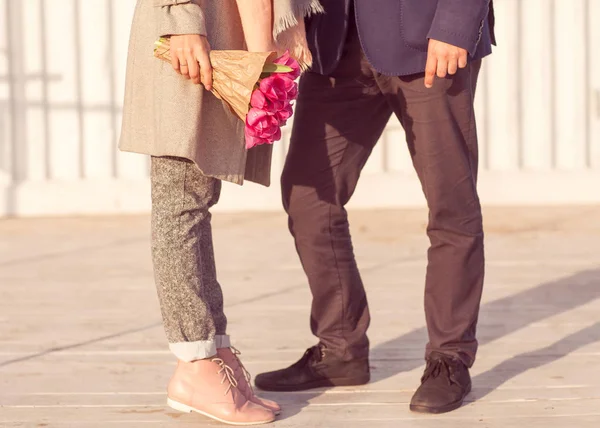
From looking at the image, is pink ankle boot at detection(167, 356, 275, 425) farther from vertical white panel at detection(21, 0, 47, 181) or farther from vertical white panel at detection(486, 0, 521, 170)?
vertical white panel at detection(486, 0, 521, 170)

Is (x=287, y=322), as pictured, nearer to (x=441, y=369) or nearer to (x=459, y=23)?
(x=441, y=369)

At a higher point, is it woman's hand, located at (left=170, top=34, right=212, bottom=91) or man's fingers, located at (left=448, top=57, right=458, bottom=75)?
woman's hand, located at (left=170, top=34, right=212, bottom=91)

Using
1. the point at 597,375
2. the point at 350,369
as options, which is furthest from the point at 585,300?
the point at 350,369

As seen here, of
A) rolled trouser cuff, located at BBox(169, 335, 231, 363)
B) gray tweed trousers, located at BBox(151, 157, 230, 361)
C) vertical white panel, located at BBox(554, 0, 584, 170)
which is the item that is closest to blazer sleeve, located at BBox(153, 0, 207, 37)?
gray tweed trousers, located at BBox(151, 157, 230, 361)

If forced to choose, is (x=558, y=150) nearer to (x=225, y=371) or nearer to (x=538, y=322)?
(x=538, y=322)

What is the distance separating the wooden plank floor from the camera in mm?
2967

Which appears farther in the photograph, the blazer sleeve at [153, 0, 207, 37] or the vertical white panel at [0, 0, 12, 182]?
the vertical white panel at [0, 0, 12, 182]

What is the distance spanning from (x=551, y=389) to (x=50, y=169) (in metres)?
4.04

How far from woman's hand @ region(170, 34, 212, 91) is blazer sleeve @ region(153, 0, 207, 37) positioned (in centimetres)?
1

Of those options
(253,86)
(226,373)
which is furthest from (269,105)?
(226,373)

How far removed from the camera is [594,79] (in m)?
6.66

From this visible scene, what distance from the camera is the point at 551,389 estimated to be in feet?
10.2

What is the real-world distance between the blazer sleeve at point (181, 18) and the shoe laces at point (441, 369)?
99 centimetres

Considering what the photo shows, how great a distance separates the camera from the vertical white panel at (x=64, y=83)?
6547mm
